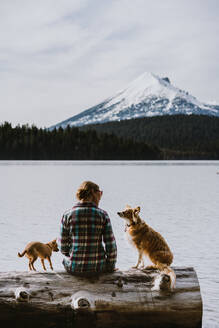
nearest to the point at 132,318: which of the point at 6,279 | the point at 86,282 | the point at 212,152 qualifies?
the point at 86,282

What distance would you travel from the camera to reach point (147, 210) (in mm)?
19547

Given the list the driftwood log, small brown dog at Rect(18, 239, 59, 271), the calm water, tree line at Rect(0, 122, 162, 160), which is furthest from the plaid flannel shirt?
tree line at Rect(0, 122, 162, 160)

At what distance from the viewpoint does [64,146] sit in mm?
158750

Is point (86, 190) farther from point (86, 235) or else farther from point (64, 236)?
point (64, 236)

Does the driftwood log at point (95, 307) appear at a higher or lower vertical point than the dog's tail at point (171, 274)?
lower

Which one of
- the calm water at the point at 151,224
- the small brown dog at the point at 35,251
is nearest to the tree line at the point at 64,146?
the calm water at the point at 151,224

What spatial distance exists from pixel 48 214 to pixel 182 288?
43.1 ft

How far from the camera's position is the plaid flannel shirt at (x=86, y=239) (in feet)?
17.0

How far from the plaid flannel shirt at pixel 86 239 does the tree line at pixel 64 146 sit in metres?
151

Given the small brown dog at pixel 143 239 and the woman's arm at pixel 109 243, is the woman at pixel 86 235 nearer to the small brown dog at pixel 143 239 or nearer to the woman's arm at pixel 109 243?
the woman's arm at pixel 109 243

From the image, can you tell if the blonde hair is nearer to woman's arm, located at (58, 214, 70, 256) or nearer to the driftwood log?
woman's arm, located at (58, 214, 70, 256)

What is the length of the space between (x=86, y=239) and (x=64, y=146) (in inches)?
6083

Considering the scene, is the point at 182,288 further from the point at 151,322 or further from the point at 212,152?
the point at 212,152

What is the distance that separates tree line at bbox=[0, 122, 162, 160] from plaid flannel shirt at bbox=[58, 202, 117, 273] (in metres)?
151
